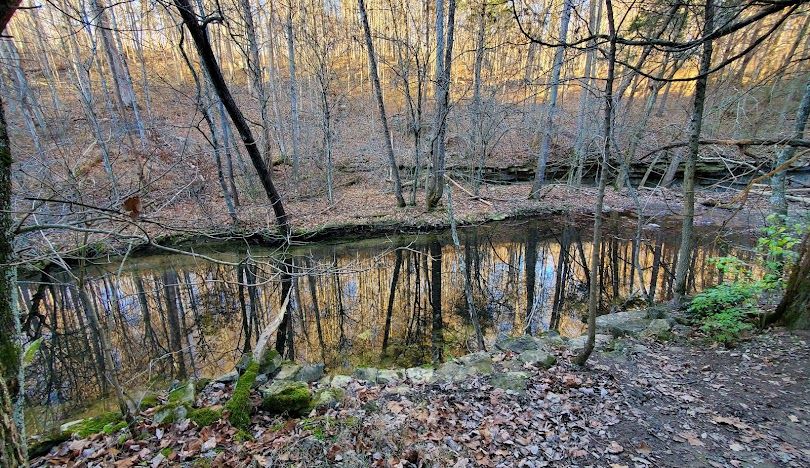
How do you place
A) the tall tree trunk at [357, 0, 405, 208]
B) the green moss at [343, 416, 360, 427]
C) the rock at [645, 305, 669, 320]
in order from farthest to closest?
the tall tree trunk at [357, 0, 405, 208], the rock at [645, 305, 669, 320], the green moss at [343, 416, 360, 427]

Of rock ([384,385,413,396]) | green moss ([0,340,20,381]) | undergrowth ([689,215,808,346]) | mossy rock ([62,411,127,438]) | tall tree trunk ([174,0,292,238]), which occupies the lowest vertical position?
rock ([384,385,413,396])

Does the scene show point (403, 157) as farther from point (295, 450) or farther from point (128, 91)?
point (295, 450)

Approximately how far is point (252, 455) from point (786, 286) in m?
6.67

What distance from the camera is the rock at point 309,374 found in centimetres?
530

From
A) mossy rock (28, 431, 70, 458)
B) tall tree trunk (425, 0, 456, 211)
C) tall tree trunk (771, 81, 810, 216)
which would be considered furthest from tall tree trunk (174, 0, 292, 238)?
tall tree trunk (771, 81, 810, 216)

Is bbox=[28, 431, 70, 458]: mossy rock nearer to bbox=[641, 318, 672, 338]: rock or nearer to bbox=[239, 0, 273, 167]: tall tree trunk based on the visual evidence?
bbox=[239, 0, 273, 167]: tall tree trunk

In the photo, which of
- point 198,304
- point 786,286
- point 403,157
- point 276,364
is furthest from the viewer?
point 403,157

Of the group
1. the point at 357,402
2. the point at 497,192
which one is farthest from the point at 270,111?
the point at 357,402

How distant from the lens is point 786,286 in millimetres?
4648

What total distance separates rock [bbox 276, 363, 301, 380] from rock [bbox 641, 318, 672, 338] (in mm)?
5444

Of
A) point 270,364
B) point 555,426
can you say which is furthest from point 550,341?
point 270,364

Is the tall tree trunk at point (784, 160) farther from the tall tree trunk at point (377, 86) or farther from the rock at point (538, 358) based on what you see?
the tall tree trunk at point (377, 86)

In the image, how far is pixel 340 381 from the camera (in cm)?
511

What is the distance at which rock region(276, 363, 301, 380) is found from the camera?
5277mm
